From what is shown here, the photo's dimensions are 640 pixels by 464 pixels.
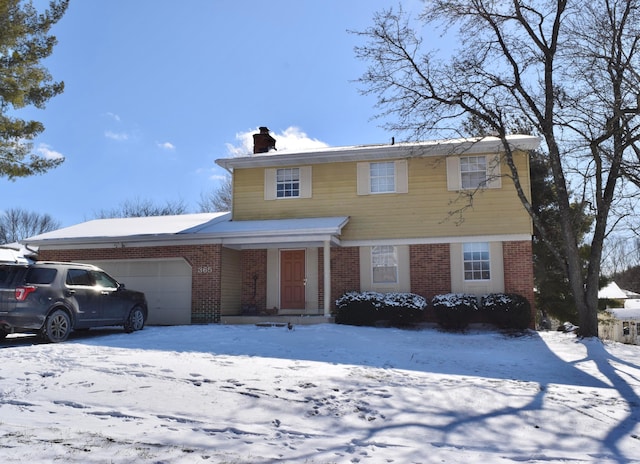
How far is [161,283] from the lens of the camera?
661 inches

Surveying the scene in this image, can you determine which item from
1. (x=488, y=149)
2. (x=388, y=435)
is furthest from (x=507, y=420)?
(x=488, y=149)

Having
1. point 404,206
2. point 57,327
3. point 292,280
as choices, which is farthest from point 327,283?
point 57,327

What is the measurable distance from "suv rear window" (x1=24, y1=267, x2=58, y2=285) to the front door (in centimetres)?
783

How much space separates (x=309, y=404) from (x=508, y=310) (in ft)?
32.0

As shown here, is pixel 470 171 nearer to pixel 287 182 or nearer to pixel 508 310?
pixel 508 310

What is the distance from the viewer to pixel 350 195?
16891 mm

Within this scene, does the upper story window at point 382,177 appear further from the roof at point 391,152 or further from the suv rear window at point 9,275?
the suv rear window at point 9,275

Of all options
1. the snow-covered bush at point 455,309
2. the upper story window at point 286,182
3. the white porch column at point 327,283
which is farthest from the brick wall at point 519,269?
the upper story window at point 286,182

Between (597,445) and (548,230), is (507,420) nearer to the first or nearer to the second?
(597,445)

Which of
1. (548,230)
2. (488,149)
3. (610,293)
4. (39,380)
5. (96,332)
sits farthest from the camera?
(610,293)

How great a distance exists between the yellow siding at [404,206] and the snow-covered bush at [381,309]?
2.20 m

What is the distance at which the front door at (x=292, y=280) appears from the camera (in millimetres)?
17047

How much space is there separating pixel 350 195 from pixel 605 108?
7.45m

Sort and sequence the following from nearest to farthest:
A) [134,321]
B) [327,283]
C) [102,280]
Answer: [102,280]
[134,321]
[327,283]
